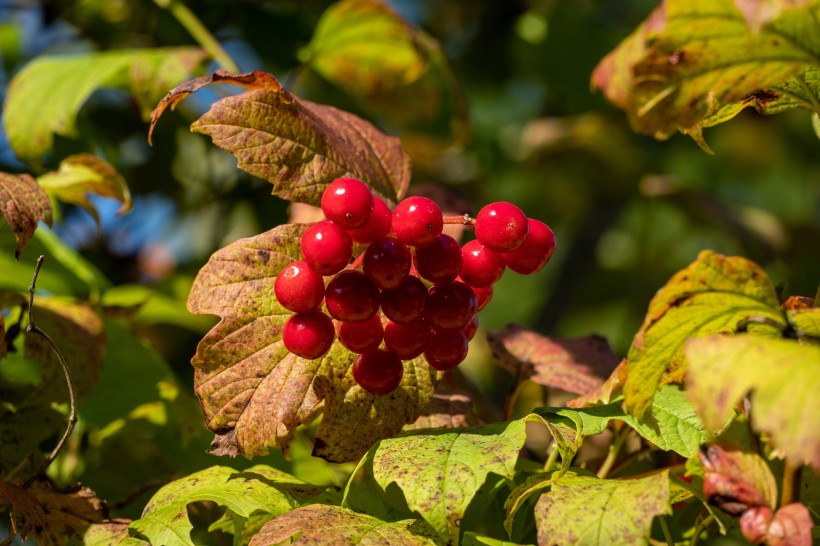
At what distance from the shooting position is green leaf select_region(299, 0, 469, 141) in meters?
1.88

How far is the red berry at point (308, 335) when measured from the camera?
3.10ft

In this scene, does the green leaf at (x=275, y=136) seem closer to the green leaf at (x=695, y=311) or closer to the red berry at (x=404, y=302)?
the red berry at (x=404, y=302)

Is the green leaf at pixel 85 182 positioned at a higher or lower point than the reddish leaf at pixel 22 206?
lower

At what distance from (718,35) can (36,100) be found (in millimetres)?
1255

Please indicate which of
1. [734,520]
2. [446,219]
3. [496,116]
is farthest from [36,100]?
[496,116]

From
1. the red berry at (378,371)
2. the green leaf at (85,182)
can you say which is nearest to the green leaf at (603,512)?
the red berry at (378,371)

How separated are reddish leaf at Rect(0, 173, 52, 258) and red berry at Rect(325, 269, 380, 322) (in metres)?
0.44

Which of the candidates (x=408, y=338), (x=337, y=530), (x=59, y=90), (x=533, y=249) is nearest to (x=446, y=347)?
(x=408, y=338)

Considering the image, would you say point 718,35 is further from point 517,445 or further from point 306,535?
point 306,535

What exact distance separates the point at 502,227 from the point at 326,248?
7.7 inches

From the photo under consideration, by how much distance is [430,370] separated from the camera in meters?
1.06

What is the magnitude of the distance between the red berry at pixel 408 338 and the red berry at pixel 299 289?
3.8 inches

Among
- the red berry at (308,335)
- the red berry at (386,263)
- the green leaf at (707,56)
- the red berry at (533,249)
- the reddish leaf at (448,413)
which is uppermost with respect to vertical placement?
the green leaf at (707,56)

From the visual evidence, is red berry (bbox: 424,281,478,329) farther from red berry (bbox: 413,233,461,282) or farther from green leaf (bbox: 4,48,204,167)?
green leaf (bbox: 4,48,204,167)
